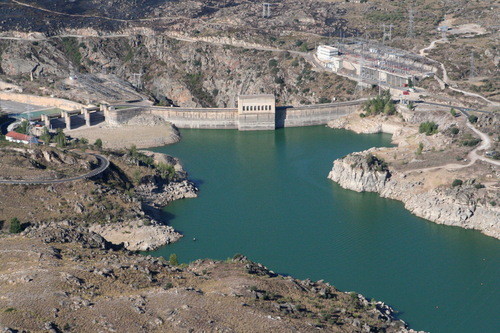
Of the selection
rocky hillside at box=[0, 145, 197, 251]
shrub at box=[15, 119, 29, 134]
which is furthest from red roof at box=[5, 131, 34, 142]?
rocky hillside at box=[0, 145, 197, 251]

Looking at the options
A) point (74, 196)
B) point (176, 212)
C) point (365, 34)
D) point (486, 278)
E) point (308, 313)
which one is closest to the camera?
point (308, 313)

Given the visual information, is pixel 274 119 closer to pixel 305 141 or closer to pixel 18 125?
pixel 305 141

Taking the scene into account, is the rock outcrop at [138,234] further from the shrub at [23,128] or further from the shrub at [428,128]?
the shrub at [428,128]

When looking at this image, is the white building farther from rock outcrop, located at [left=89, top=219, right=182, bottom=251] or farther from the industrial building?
rock outcrop, located at [left=89, top=219, right=182, bottom=251]

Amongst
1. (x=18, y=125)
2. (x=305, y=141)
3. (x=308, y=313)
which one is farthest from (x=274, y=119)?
(x=308, y=313)

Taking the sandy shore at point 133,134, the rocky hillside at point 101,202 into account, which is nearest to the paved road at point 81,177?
the rocky hillside at point 101,202

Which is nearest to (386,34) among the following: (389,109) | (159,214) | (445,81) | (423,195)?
(445,81)
